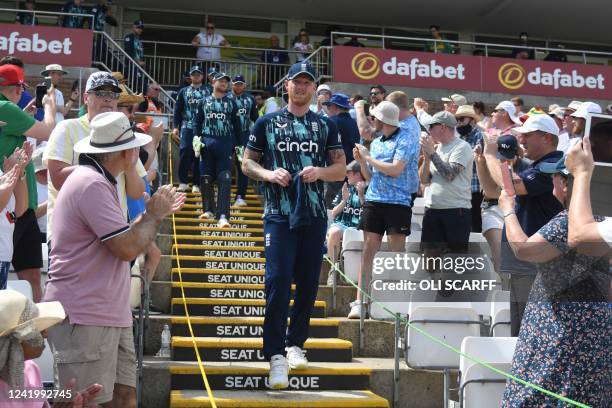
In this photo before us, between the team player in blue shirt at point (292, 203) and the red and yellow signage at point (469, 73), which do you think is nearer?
the team player in blue shirt at point (292, 203)

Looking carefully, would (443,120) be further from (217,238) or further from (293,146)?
(217,238)

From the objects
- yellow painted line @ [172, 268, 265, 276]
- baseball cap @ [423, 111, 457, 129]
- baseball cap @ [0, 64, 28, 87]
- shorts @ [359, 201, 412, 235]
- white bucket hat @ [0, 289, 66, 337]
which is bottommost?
white bucket hat @ [0, 289, 66, 337]

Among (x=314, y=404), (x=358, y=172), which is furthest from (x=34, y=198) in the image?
(x=358, y=172)

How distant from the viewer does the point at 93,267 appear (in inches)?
146

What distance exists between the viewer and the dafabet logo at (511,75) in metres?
17.8

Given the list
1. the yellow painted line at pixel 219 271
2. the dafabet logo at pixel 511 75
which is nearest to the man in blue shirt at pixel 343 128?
the yellow painted line at pixel 219 271

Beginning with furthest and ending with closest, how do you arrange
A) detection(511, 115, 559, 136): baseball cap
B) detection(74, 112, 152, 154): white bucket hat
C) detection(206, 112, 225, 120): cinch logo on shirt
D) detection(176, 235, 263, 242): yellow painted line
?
detection(206, 112, 225, 120): cinch logo on shirt → detection(176, 235, 263, 242): yellow painted line → detection(511, 115, 559, 136): baseball cap → detection(74, 112, 152, 154): white bucket hat

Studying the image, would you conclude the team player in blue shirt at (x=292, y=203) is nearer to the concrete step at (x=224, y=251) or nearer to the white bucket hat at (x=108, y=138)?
the white bucket hat at (x=108, y=138)

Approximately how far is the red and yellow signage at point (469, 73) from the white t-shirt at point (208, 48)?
10.3 ft

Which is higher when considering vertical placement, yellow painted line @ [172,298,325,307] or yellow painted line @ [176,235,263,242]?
yellow painted line @ [176,235,263,242]

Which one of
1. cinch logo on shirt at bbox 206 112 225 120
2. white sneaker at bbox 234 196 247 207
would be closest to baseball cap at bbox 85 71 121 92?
cinch logo on shirt at bbox 206 112 225 120

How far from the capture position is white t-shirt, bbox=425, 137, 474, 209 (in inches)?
279

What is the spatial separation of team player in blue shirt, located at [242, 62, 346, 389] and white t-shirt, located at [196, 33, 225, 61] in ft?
41.3

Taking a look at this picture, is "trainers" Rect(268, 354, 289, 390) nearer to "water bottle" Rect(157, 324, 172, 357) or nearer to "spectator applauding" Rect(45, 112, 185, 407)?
"water bottle" Rect(157, 324, 172, 357)
